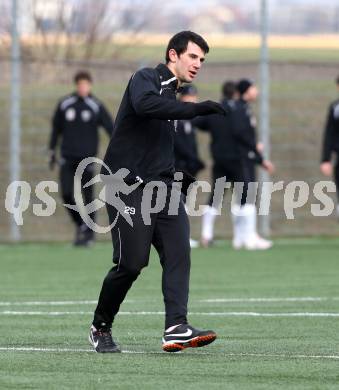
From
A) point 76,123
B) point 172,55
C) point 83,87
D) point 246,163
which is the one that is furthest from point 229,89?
point 172,55

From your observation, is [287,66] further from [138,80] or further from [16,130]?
[138,80]

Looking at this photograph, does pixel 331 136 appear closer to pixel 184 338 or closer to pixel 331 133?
pixel 331 133

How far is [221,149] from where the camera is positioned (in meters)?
19.1

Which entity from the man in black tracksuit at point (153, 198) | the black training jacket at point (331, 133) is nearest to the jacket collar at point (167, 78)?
the man in black tracksuit at point (153, 198)

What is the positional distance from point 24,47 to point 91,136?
3.08 m

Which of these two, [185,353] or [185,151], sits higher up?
[185,151]

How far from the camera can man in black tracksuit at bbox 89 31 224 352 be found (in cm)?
855

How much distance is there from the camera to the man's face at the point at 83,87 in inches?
741

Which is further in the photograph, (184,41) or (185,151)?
(185,151)

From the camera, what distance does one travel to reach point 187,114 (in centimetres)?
817

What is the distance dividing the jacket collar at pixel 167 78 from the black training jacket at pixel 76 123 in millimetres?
10421

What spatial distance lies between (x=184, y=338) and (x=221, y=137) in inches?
432

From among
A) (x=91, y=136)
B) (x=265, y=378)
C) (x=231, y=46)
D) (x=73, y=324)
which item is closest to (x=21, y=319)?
(x=73, y=324)

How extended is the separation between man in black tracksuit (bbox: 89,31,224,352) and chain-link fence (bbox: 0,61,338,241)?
11.9 meters
